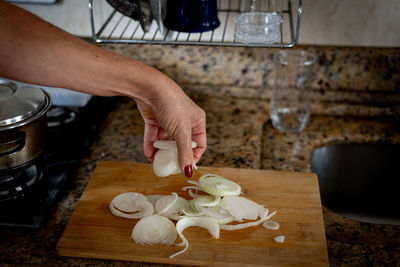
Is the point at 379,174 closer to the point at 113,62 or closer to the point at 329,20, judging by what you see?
the point at 329,20

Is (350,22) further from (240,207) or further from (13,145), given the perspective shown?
(13,145)

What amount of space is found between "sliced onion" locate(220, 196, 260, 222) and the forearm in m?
0.32

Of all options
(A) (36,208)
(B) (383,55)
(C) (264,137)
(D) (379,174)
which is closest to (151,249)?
(A) (36,208)

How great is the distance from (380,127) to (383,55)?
223 mm

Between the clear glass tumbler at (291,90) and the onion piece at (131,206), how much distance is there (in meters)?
0.52

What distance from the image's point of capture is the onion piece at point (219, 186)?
95cm

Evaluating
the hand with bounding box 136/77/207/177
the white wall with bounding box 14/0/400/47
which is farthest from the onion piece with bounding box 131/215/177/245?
the white wall with bounding box 14/0/400/47

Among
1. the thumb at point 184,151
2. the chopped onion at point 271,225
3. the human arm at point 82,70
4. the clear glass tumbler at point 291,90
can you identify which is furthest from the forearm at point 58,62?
the clear glass tumbler at point 291,90

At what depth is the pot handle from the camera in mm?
871

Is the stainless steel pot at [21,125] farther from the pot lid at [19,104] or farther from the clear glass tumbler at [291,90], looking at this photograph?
the clear glass tumbler at [291,90]

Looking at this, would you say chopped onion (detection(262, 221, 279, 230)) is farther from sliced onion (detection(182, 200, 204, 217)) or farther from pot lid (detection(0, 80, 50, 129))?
pot lid (detection(0, 80, 50, 129))

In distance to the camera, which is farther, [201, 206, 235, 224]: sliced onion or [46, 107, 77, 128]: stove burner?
[46, 107, 77, 128]: stove burner

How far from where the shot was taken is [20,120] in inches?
33.7

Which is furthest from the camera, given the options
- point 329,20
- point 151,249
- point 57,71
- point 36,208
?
point 329,20
